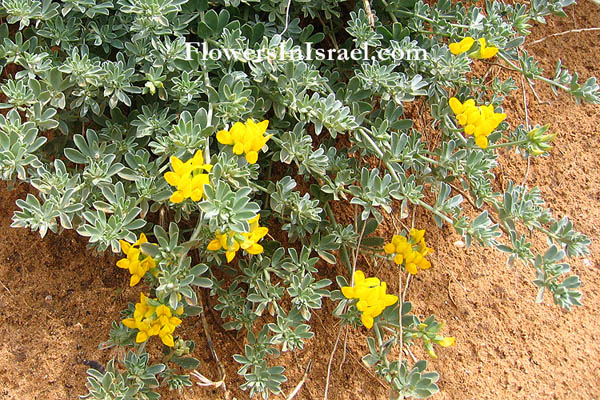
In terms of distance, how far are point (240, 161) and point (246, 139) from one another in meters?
0.10

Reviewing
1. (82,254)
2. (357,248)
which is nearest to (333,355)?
(357,248)

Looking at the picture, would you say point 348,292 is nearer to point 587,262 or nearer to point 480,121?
point 480,121

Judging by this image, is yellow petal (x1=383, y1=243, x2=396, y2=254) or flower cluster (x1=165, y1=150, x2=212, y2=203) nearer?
flower cluster (x1=165, y1=150, x2=212, y2=203)

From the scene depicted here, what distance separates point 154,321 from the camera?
1705mm

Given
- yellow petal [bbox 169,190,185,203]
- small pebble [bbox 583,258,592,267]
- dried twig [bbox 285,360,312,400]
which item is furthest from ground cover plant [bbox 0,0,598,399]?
small pebble [bbox 583,258,592,267]

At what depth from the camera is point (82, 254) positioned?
2.17m

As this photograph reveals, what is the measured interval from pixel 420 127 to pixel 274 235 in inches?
31.7

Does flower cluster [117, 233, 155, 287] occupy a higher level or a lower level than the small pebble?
higher

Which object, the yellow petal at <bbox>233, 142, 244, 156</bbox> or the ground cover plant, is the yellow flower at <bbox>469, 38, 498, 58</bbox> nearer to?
the ground cover plant

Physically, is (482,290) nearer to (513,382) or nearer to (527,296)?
(527,296)

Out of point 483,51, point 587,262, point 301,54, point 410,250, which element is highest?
point 483,51

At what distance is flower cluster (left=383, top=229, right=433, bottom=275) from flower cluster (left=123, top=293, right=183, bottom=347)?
28.3 inches

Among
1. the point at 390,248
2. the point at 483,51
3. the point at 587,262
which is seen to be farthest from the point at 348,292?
the point at 587,262

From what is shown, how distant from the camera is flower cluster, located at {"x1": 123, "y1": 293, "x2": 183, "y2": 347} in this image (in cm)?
168
